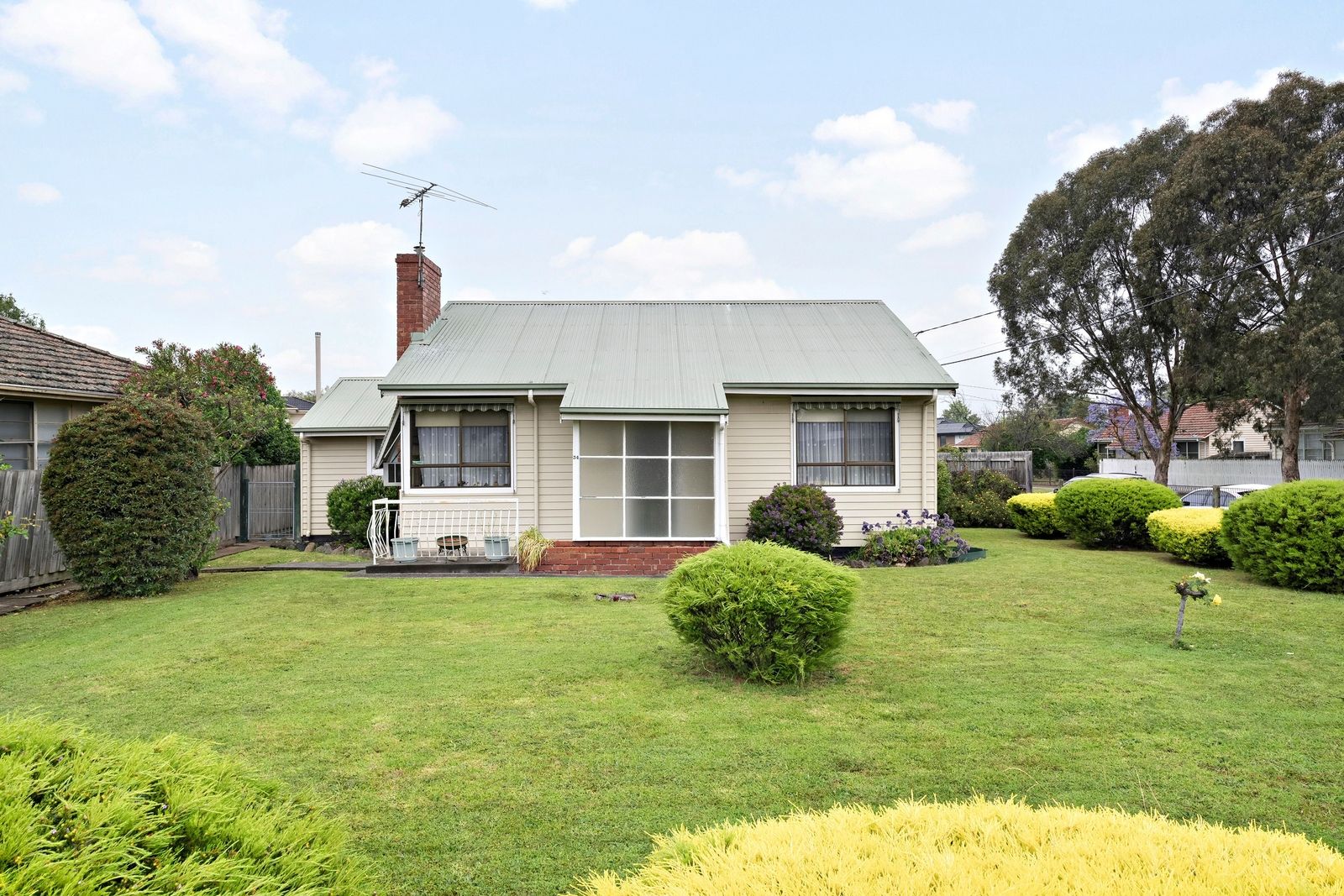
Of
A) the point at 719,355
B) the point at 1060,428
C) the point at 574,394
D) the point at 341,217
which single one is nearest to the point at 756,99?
the point at 719,355

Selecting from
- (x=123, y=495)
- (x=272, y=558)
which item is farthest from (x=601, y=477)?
(x=123, y=495)

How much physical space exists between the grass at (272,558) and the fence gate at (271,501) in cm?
323

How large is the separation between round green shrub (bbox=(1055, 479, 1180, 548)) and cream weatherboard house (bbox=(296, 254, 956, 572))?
Result: 12.2 ft

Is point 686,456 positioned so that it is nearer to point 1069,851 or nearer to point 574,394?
point 574,394

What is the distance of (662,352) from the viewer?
16.5 m

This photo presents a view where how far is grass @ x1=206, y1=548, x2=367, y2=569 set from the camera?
605 inches

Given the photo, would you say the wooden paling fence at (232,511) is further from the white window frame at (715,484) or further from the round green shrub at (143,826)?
the round green shrub at (143,826)

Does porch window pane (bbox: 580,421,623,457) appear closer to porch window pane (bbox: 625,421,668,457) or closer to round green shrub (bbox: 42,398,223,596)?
porch window pane (bbox: 625,421,668,457)

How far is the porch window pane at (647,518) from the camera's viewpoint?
15562mm

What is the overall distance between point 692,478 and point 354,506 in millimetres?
7963

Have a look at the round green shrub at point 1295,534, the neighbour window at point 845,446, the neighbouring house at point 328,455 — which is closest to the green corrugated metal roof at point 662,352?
the neighbour window at point 845,446

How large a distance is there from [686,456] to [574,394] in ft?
7.67

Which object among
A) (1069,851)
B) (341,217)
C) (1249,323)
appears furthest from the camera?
(1249,323)

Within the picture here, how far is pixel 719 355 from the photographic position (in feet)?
53.6
